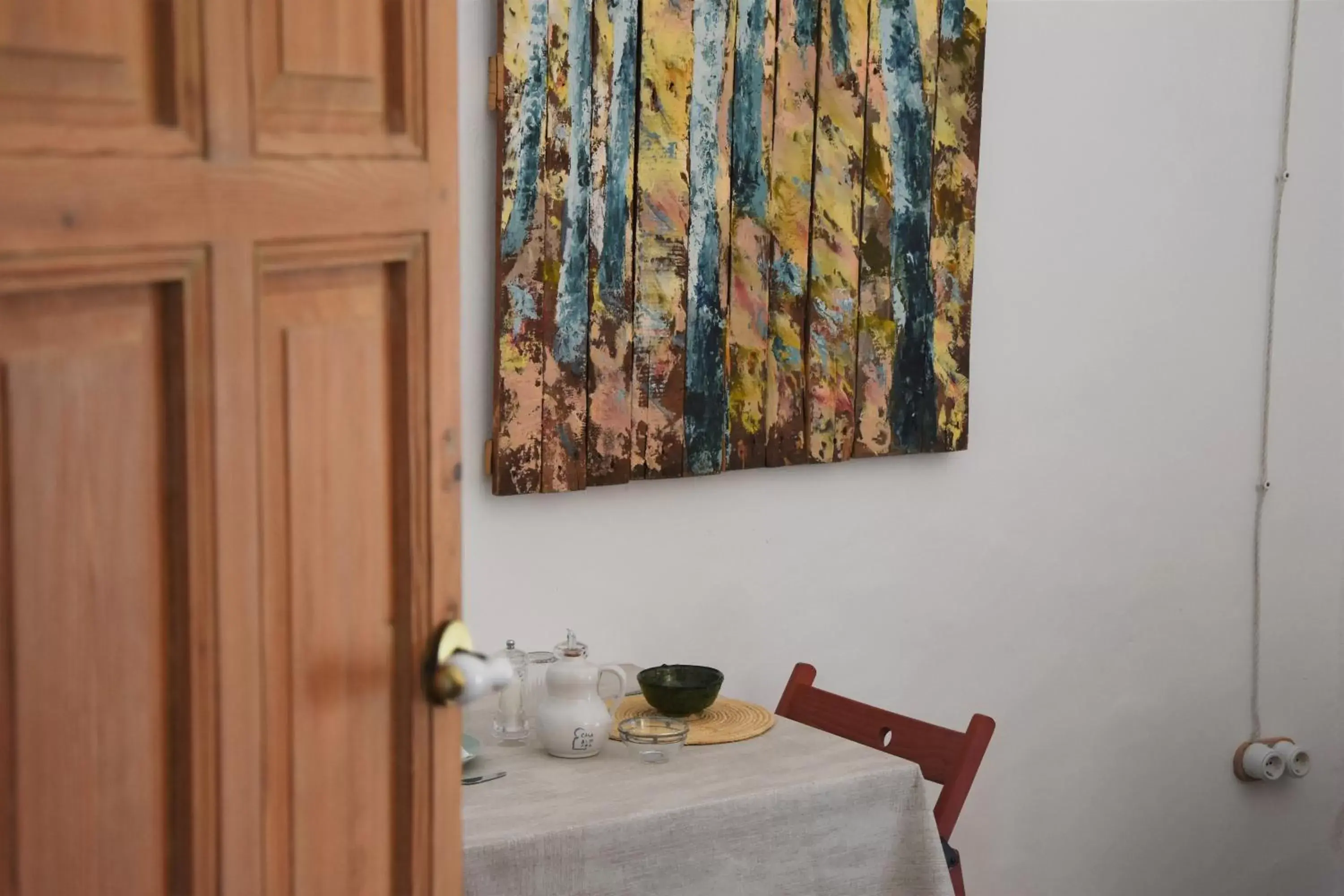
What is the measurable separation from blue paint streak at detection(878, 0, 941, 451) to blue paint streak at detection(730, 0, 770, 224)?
0.27m

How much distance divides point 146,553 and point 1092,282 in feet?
8.31

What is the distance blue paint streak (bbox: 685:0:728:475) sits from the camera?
243 centimetres

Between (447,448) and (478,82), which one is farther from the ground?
(478,82)

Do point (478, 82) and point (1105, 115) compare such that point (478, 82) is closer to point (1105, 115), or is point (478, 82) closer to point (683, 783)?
point (683, 783)

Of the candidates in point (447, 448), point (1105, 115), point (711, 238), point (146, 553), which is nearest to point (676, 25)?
point (711, 238)

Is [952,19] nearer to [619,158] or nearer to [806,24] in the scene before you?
[806,24]

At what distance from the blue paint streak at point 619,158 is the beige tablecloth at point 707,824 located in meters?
0.73

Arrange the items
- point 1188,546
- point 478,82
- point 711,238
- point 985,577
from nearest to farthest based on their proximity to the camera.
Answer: point 478,82, point 711,238, point 985,577, point 1188,546

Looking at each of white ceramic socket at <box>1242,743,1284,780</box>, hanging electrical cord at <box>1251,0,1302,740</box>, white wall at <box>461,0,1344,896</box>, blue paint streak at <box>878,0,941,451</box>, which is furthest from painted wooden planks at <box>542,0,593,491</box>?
white ceramic socket at <box>1242,743,1284,780</box>

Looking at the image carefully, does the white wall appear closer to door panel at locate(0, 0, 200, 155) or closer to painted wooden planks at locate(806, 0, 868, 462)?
painted wooden planks at locate(806, 0, 868, 462)

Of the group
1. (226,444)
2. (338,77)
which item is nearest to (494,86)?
(338,77)

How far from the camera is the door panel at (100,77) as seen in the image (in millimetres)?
718

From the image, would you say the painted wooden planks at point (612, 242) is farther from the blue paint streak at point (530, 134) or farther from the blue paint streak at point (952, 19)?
the blue paint streak at point (952, 19)

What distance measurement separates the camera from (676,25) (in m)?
2.39
